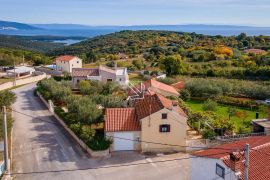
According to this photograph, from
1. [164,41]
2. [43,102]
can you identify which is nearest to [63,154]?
[43,102]

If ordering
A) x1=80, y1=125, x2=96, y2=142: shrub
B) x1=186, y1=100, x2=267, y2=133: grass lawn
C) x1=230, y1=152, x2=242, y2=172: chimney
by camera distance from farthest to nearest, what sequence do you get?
x1=186, y1=100, x2=267, y2=133: grass lawn
x1=80, y1=125, x2=96, y2=142: shrub
x1=230, y1=152, x2=242, y2=172: chimney

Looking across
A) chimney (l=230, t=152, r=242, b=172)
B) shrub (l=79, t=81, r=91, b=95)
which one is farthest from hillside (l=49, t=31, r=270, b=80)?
chimney (l=230, t=152, r=242, b=172)

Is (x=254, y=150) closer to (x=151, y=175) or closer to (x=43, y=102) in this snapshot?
(x=151, y=175)

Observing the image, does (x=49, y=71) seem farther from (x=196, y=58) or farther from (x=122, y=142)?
(x=122, y=142)

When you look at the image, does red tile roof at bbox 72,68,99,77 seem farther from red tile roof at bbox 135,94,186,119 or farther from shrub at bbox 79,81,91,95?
red tile roof at bbox 135,94,186,119

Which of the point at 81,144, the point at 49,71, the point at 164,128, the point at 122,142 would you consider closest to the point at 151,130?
the point at 164,128
